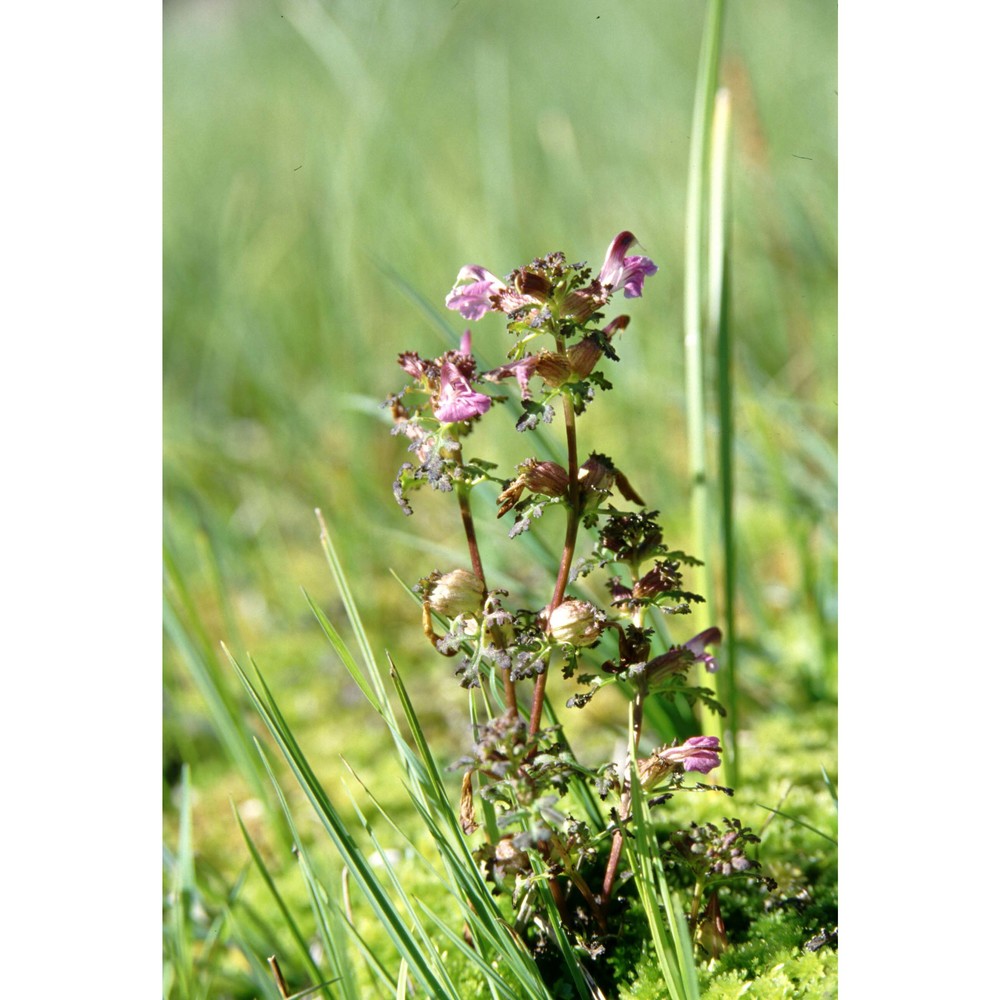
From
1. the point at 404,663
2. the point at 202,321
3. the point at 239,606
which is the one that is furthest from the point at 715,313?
the point at 202,321

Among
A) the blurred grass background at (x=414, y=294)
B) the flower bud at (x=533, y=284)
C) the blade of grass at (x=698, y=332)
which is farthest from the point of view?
the blurred grass background at (x=414, y=294)

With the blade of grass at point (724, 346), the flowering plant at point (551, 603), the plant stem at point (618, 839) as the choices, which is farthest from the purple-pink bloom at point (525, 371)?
the blade of grass at point (724, 346)

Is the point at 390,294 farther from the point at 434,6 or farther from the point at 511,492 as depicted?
the point at 511,492

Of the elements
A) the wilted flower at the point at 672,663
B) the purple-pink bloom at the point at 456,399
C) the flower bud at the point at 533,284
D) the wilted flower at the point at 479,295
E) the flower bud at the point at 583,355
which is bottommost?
the wilted flower at the point at 672,663

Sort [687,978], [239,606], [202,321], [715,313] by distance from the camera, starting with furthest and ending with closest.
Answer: [202,321]
[239,606]
[715,313]
[687,978]

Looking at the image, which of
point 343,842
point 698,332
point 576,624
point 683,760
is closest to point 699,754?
point 683,760

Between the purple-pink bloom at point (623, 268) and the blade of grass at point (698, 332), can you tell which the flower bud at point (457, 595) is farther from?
the blade of grass at point (698, 332)

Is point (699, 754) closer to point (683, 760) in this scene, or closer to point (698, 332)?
point (683, 760)
